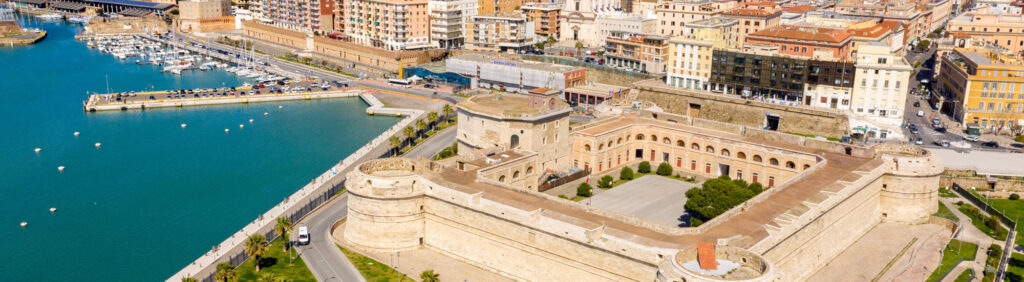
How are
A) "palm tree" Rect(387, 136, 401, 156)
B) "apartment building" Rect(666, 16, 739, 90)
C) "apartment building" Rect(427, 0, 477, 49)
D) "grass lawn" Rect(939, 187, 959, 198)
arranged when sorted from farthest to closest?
"apartment building" Rect(427, 0, 477, 49)
"apartment building" Rect(666, 16, 739, 90)
"palm tree" Rect(387, 136, 401, 156)
"grass lawn" Rect(939, 187, 959, 198)

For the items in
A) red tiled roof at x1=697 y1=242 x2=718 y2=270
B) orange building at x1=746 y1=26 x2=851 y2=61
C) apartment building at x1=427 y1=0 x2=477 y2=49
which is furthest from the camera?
apartment building at x1=427 y1=0 x2=477 y2=49

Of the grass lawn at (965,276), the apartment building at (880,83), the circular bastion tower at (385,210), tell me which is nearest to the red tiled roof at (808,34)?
the apartment building at (880,83)

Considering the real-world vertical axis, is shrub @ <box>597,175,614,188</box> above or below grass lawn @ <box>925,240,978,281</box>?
above

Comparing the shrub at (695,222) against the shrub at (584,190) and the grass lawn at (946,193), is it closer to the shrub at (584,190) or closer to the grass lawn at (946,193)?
the shrub at (584,190)

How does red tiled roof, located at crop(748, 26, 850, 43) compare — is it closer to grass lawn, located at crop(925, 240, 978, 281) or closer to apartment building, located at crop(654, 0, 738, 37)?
apartment building, located at crop(654, 0, 738, 37)

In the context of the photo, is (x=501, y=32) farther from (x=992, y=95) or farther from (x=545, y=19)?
(x=992, y=95)

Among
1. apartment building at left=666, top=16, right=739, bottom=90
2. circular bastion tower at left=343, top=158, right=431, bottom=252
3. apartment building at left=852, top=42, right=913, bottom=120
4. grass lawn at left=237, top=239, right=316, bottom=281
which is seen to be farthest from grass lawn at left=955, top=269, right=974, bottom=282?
apartment building at left=666, top=16, right=739, bottom=90

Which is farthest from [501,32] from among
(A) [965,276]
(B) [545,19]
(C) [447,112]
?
(A) [965,276]

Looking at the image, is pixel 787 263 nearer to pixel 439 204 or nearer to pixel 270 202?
pixel 439 204
